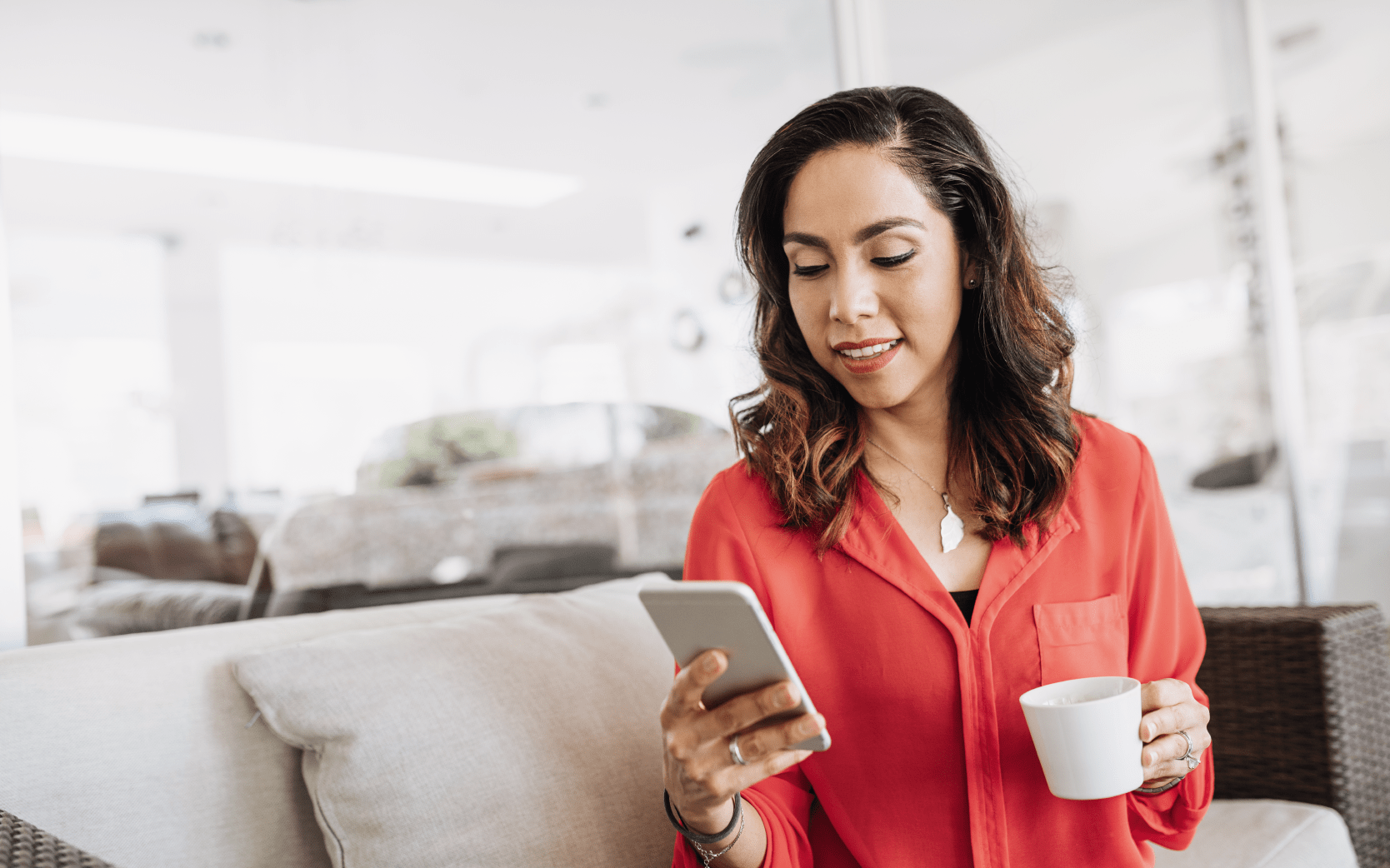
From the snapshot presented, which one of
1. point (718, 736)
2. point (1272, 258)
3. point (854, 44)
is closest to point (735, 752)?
point (718, 736)

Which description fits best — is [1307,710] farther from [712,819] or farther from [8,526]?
[8,526]

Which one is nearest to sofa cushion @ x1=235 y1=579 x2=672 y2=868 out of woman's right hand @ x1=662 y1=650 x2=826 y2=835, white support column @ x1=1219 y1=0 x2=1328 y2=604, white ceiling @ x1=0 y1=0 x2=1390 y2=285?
woman's right hand @ x1=662 y1=650 x2=826 y2=835

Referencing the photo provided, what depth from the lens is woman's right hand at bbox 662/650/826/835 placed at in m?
0.75

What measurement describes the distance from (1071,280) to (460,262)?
4.08 ft

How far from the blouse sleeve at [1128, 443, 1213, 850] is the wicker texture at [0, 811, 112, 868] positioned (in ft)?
3.37

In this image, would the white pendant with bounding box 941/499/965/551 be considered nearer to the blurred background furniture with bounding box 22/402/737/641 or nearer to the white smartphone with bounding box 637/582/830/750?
the white smartphone with bounding box 637/582/830/750

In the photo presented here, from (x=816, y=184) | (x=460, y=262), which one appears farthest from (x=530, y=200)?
(x=816, y=184)

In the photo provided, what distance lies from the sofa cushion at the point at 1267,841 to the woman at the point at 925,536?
31 centimetres

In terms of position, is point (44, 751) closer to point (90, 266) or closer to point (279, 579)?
point (279, 579)

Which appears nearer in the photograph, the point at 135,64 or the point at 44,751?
the point at 44,751

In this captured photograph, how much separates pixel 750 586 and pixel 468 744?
358mm

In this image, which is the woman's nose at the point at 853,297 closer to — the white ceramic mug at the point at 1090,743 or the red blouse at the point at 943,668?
the red blouse at the point at 943,668

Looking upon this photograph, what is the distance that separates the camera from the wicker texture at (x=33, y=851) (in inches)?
29.4

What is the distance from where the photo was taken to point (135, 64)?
1.66 meters
